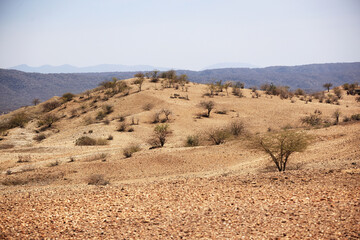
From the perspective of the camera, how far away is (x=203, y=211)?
7402mm

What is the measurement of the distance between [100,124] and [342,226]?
1340 inches

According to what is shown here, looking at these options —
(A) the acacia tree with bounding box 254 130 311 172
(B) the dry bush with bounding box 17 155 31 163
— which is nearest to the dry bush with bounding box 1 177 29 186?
(B) the dry bush with bounding box 17 155 31 163

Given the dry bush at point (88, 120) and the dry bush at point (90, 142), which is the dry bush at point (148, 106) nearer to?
the dry bush at point (88, 120)

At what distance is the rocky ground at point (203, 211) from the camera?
6.21 meters

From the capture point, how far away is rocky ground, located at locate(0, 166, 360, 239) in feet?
20.4

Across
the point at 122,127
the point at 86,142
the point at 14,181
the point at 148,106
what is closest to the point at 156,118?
the point at 122,127

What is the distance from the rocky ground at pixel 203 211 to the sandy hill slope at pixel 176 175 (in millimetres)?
32

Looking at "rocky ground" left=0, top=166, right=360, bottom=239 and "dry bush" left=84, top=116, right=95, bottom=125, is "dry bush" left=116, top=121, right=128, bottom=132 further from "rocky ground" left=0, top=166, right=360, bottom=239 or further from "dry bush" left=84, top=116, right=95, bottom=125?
"rocky ground" left=0, top=166, right=360, bottom=239

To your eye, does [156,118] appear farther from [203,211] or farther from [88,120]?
[203,211]

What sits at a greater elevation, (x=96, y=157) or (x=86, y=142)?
(x=96, y=157)

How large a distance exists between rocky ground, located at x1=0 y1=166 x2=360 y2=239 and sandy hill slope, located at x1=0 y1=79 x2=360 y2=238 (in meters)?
0.03

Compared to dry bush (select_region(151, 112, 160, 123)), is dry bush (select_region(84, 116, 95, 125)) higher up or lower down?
lower down

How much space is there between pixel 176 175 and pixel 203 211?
7972mm

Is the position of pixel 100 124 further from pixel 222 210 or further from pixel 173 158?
pixel 222 210
